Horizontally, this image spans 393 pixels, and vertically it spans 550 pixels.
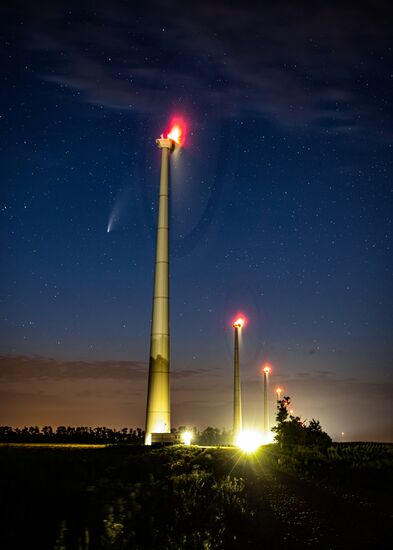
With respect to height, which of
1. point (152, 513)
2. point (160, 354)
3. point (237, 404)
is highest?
point (160, 354)

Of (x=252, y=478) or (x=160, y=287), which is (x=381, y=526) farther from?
(x=160, y=287)

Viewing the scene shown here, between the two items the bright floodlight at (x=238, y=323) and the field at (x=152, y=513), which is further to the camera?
the bright floodlight at (x=238, y=323)

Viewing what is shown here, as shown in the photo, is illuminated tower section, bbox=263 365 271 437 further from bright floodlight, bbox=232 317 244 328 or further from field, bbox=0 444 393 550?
field, bbox=0 444 393 550

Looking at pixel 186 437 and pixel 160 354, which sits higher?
pixel 160 354

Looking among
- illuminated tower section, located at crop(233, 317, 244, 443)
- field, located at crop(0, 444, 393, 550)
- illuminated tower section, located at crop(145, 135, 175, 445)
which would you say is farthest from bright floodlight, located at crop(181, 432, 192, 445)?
field, located at crop(0, 444, 393, 550)

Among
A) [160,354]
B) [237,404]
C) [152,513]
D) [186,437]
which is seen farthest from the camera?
[237,404]

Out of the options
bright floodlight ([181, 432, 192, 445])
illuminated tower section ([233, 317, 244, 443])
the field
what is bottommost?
the field

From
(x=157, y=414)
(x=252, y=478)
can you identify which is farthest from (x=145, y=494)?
(x=157, y=414)

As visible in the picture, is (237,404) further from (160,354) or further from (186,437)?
(160,354)

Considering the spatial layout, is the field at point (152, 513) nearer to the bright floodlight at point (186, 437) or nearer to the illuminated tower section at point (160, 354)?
the illuminated tower section at point (160, 354)

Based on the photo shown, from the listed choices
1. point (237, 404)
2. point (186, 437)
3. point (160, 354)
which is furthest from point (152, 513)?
point (237, 404)

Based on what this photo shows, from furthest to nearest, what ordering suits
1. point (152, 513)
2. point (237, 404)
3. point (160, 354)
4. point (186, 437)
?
point (237, 404) < point (186, 437) < point (160, 354) < point (152, 513)

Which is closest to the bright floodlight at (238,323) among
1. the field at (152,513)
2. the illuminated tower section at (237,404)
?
the illuminated tower section at (237,404)

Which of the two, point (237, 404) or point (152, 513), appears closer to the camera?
point (152, 513)
